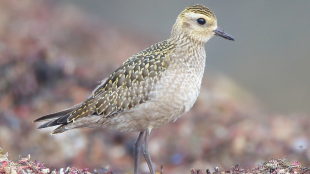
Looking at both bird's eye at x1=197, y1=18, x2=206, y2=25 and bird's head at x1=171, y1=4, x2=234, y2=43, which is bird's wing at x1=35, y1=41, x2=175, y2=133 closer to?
bird's head at x1=171, y1=4, x2=234, y2=43

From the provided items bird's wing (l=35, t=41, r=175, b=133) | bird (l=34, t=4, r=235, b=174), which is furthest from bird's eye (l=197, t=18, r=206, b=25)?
bird's wing (l=35, t=41, r=175, b=133)

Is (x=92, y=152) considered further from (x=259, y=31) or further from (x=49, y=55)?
(x=259, y=31)

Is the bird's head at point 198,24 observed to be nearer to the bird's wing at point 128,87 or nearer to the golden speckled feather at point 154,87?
the golden speckled feather at point 154,87

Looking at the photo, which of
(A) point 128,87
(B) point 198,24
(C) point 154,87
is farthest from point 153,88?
(B) point 198,24

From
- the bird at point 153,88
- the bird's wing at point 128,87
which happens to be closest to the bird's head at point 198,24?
the bird at point 153,88

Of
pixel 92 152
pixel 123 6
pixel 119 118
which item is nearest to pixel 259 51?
pixel 123 6

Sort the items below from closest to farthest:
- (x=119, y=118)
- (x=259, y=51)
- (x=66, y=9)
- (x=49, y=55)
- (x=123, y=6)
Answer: (x=119, y=118)
(x=49, y=55)
(x=66, y=9)
(x=259, y=51)
(x=123, y=6)
